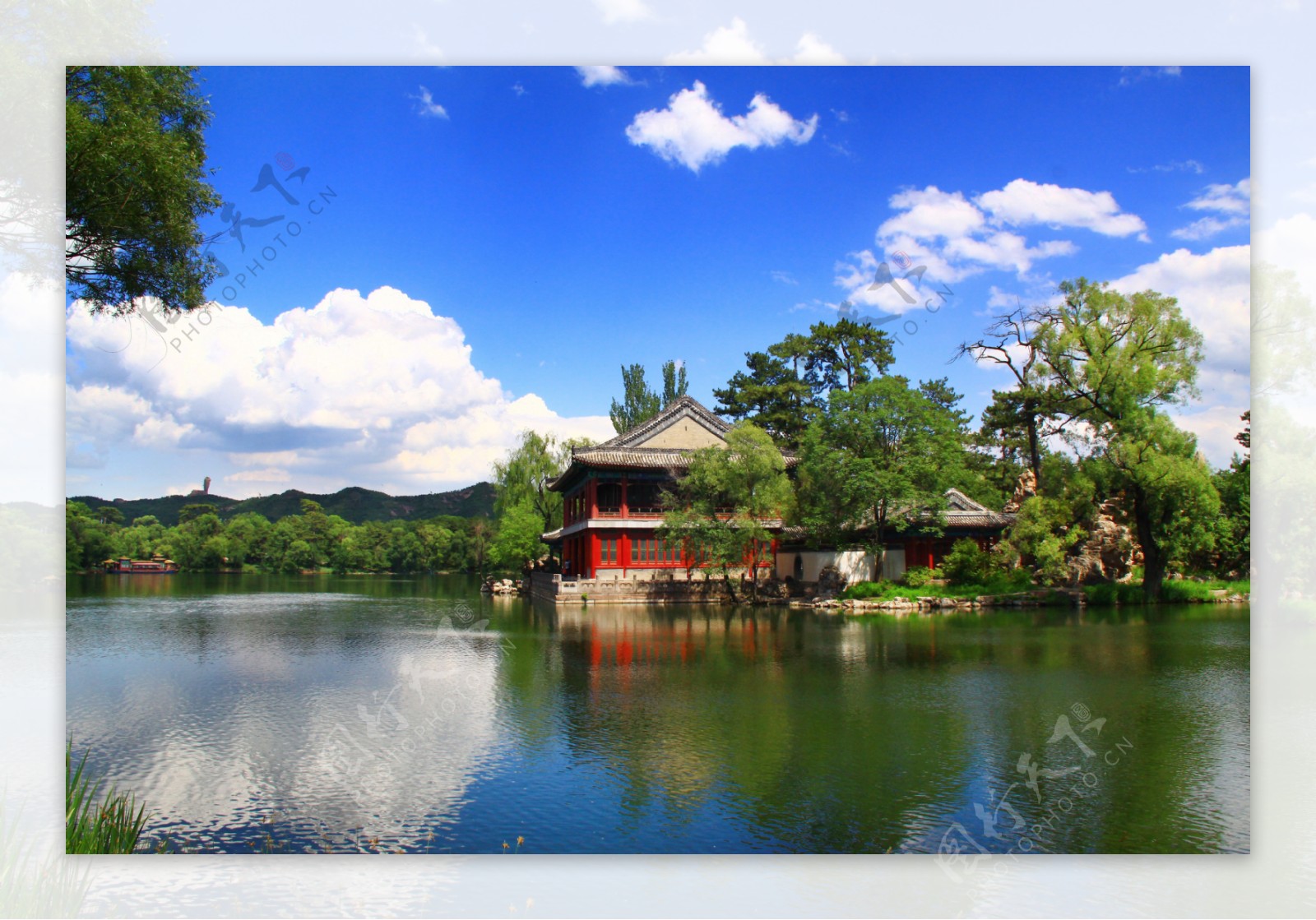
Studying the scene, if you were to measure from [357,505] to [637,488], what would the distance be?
31.1 m

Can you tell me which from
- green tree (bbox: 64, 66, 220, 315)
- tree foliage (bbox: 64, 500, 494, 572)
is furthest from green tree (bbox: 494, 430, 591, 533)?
green tree (bbox: 64, 66, 220, 315)

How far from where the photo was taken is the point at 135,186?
7.84 meters

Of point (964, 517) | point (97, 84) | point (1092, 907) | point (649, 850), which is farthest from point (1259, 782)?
point (964, 517)

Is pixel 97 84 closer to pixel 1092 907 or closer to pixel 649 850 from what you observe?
→ pixel 649 850

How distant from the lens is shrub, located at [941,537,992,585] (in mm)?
24656

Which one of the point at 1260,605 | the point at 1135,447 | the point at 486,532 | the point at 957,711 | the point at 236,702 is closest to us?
the point at 1260,605

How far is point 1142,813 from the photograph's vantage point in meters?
6.89

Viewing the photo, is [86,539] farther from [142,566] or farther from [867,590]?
[867,590]

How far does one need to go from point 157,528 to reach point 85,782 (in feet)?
104

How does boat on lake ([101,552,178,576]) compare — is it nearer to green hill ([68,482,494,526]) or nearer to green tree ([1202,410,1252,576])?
green hill ([68,482,494,526])

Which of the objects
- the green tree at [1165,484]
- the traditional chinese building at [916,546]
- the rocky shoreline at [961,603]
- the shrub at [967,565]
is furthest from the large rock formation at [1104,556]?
the green tree at [1165,484]

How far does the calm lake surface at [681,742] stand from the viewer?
6.64 meters

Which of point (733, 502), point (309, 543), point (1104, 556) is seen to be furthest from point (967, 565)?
point (309, 543)

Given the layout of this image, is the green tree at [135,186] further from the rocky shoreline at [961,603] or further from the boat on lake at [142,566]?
the boat on lake at [142,566]
